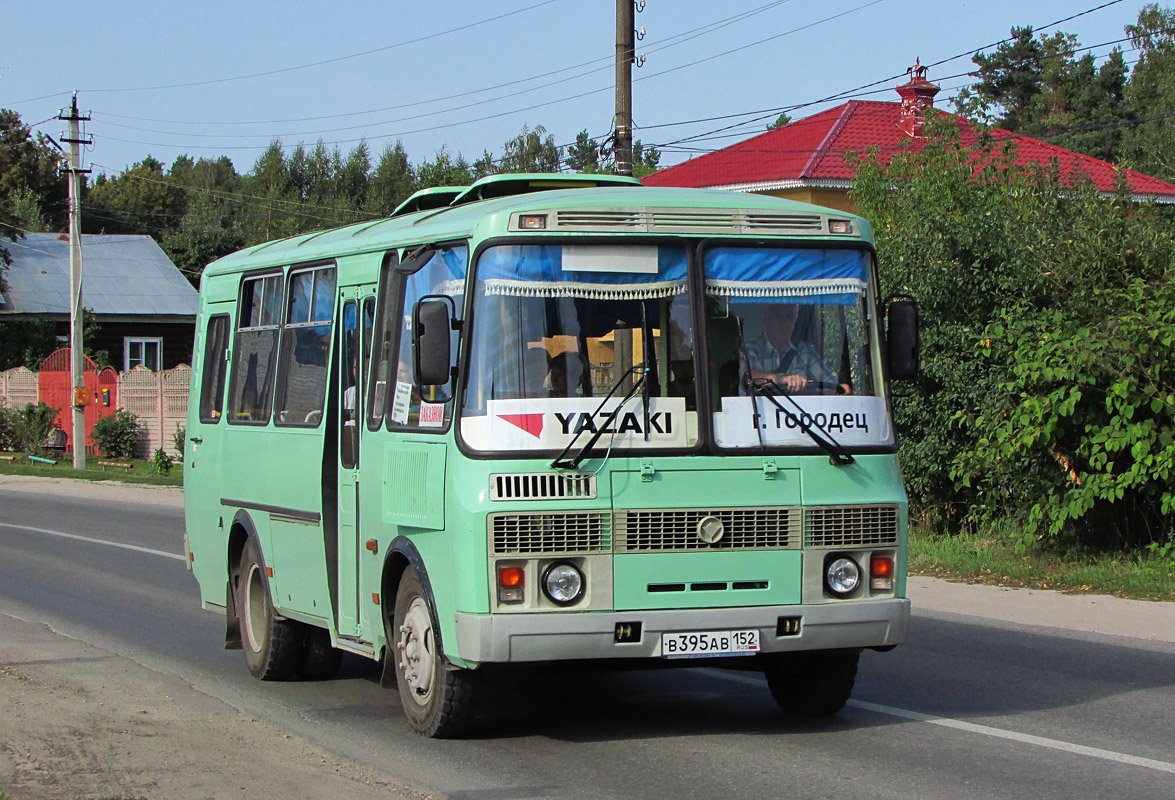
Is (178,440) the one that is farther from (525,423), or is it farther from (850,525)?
(850,525)

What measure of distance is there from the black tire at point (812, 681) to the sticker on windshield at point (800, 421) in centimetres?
115

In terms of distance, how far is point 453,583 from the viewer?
6.80 m

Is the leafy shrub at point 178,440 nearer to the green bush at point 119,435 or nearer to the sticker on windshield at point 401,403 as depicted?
the green bush at point 119,435

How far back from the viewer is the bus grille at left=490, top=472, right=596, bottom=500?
6715 mm

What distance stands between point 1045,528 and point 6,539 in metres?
13.2

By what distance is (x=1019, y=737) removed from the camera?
288 inches

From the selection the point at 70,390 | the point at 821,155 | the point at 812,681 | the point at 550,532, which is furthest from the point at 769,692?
the point at 70,390

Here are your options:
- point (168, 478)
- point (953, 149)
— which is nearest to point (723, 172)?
point (168, 478)

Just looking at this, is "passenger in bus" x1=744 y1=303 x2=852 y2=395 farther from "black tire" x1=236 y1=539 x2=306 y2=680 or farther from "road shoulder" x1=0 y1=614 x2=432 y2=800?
"black tire" x1=236 y1=539 x2=306 y2=680

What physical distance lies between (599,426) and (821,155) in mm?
31735

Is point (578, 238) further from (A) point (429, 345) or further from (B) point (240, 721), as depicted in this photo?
(B) point (240, 721)

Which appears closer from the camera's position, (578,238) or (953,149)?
(578,238)

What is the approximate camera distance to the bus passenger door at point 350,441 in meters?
8.16

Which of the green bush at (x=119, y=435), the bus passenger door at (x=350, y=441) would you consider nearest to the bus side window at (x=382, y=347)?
the bus passenger door at (x=350, y=441)
